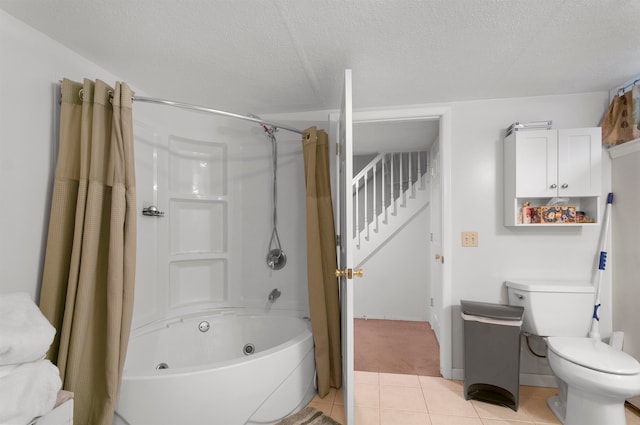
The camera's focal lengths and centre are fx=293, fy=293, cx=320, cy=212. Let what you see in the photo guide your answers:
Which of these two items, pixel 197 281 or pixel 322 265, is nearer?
pixel 322 265

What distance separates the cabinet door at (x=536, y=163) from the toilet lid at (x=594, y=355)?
3.16ft

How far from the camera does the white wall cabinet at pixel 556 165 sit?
2021 mm

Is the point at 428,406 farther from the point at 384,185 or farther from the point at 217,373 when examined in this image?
the point at 384,185

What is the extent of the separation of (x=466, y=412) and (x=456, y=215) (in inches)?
53.5

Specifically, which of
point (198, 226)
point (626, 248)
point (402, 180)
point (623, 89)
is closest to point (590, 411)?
point (626, 248)

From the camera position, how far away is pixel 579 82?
6.57 ft

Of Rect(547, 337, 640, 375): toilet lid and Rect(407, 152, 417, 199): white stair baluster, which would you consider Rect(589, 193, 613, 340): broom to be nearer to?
Rect(547, 337, 640, 375): toilet lid

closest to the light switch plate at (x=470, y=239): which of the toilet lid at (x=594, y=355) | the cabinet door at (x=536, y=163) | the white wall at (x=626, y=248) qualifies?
the cabinet door at (x=536, y=163)

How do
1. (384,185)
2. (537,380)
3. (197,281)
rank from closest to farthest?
(537,380)
(197,281)
(384,185)

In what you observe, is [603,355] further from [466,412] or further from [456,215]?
[456,215]

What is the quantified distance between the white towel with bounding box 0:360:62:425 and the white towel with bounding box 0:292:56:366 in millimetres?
32

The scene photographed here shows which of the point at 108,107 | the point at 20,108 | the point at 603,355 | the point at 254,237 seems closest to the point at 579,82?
the point at 603,355

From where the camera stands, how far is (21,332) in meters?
0.94

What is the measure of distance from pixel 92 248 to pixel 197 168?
47.5 inches
